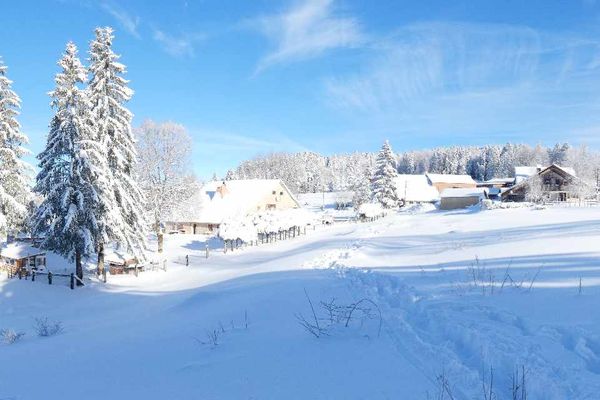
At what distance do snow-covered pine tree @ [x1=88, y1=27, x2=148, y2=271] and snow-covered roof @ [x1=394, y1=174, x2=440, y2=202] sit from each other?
229ft

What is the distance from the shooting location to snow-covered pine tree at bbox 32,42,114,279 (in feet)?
70.2

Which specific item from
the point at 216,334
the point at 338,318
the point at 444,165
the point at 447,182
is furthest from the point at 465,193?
the point at 444,165

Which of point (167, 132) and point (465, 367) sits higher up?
point (167, 132)

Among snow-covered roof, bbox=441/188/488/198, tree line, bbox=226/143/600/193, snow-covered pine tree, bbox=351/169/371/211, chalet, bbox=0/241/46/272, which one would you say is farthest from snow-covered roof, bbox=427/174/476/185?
chalet, bbox=0/241/46/272

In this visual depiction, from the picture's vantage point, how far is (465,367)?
4.90 metres

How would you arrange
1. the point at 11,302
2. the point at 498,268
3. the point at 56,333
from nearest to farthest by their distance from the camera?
the point at 498,268 < the point at 56,333 < the point at 11,302

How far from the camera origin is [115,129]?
24.1 m

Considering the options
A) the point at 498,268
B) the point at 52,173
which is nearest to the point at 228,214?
the point at 52,173

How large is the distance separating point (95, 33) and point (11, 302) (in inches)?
631

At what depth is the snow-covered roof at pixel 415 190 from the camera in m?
87.5

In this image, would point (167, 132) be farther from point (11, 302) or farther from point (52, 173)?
point (11, 302)

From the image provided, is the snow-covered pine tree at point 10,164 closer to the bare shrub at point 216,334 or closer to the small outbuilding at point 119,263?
the small outbuilding at point 119,263

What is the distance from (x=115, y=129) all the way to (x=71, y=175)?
167 inches

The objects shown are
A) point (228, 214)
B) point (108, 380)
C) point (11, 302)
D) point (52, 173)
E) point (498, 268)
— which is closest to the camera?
point (108, 380)
